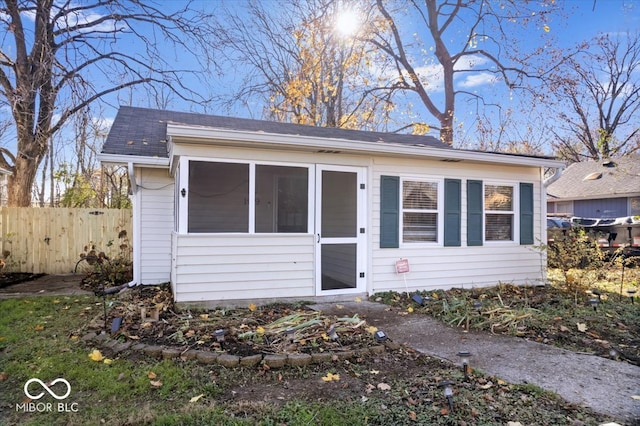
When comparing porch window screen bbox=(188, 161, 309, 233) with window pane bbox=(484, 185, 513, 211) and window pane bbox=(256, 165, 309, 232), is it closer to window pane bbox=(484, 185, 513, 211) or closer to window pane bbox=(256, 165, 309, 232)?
window pane bbox=(256, 165, 309, 232)

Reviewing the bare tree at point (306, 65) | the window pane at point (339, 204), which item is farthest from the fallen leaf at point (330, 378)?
the bare tree at point (306, 65)

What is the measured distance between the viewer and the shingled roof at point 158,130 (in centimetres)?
675

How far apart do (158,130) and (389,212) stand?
5292 mm

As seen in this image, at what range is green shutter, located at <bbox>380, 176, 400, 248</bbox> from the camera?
6281 mm

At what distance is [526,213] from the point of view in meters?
7.41

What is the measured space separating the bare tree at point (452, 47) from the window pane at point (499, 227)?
9.73m

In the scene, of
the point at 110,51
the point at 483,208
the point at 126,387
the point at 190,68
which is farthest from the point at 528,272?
the point at 110,51

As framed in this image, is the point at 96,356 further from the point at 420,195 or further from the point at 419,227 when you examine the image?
the point at 420,195

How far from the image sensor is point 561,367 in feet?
11.3

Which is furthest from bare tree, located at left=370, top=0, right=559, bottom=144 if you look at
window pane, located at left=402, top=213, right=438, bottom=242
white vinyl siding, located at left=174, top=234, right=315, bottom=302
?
white vinyl siding, located at left=174, top=234, right=315, bottom=302

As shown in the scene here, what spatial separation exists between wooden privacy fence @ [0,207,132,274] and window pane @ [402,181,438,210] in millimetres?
6001

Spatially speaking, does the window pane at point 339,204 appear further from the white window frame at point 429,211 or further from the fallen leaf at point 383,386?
the fallen leaf at point 383,386

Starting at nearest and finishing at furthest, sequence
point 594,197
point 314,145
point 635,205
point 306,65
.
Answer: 1. point 314,145
2. point 635,205
3. point 306,65
4. point 594,197

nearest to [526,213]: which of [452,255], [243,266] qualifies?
[452,255]
